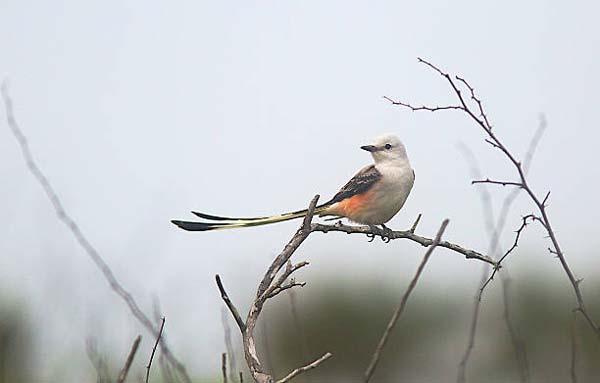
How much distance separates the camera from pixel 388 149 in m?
1.70

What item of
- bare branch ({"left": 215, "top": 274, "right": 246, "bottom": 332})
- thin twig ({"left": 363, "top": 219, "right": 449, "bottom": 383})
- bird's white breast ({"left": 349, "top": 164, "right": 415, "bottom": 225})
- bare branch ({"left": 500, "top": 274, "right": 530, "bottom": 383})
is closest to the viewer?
thin twig ({"left": 363, "top": 219, "right": 449, "bottom": 383})

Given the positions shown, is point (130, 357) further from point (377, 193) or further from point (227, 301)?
point (377, 193)

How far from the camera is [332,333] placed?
12.3 feet

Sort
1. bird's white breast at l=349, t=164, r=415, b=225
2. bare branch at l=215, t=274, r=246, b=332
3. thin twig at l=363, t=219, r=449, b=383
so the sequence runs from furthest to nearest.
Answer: bird's white breast at l=349, t=164, r=415, b=225 < bare branch at l=215, t=274, r=246, b=332 < thin twig at l=363, t=219, r=449, b=383

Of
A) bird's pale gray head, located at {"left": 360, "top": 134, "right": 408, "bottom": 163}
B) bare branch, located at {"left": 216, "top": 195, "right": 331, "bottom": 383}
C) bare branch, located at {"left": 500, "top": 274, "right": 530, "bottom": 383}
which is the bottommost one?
bare branch, located at {"left": 500, "top": 274, "right": 530, "bottom": 383}

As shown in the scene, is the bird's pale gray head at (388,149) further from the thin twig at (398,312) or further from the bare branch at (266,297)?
the thin twig at (398,312)

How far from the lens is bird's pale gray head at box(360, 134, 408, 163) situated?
1.69 m

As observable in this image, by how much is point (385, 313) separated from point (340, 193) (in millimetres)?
2302

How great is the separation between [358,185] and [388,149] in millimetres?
120

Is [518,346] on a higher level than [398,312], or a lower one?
lower

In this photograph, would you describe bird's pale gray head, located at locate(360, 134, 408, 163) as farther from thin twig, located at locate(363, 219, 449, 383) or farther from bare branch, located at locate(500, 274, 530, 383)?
thin twig, located at locate(363, 219, 449, 383)

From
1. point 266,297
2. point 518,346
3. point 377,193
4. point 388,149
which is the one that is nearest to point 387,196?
point 377,193

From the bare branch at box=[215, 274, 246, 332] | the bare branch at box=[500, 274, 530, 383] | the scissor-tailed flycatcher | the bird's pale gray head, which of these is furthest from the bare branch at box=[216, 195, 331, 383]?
the bird's pale gray head

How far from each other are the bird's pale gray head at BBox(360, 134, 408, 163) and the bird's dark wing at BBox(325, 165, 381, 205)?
4 centimetres
